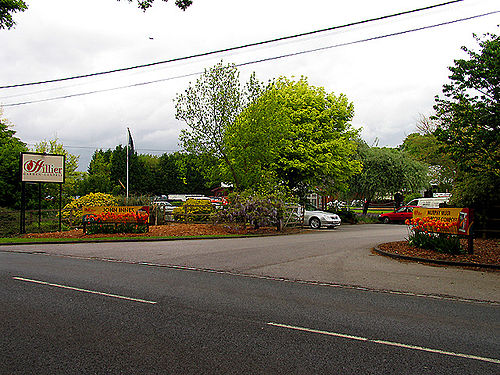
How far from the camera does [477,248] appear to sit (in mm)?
13648

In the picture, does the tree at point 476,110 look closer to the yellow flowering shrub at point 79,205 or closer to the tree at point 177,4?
the tree at point 177,4

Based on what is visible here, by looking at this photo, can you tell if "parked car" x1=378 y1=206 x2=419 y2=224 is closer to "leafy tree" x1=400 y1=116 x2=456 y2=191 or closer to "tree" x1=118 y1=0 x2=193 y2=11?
"leafy tree" x1=400 y1=116 x2=456 y2=191

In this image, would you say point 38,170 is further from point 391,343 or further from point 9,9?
point 391,343

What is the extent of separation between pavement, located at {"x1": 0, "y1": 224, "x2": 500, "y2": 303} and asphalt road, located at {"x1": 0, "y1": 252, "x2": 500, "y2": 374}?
36.6 inches

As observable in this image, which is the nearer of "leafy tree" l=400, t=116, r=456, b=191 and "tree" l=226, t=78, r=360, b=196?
"tree" l=226, t=78, r=360, b=196

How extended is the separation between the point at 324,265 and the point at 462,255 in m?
4.48

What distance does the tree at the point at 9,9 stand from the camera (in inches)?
644

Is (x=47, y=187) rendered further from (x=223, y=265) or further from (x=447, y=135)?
(x=447, y=135)

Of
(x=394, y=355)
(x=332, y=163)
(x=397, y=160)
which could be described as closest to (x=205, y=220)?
(x=332, y=163)

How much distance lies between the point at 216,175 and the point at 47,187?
16.0m

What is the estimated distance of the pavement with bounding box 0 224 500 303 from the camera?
8719mm

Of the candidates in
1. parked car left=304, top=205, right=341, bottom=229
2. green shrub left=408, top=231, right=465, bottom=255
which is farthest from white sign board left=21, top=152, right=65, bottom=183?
green shrub left=408, top=231, right=465, bottom=255

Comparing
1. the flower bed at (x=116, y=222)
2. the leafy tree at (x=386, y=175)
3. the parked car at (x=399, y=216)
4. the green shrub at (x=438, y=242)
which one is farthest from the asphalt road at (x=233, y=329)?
the leafy tree at (x=386, y=175)

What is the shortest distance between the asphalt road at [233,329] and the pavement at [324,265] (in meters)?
0.93
